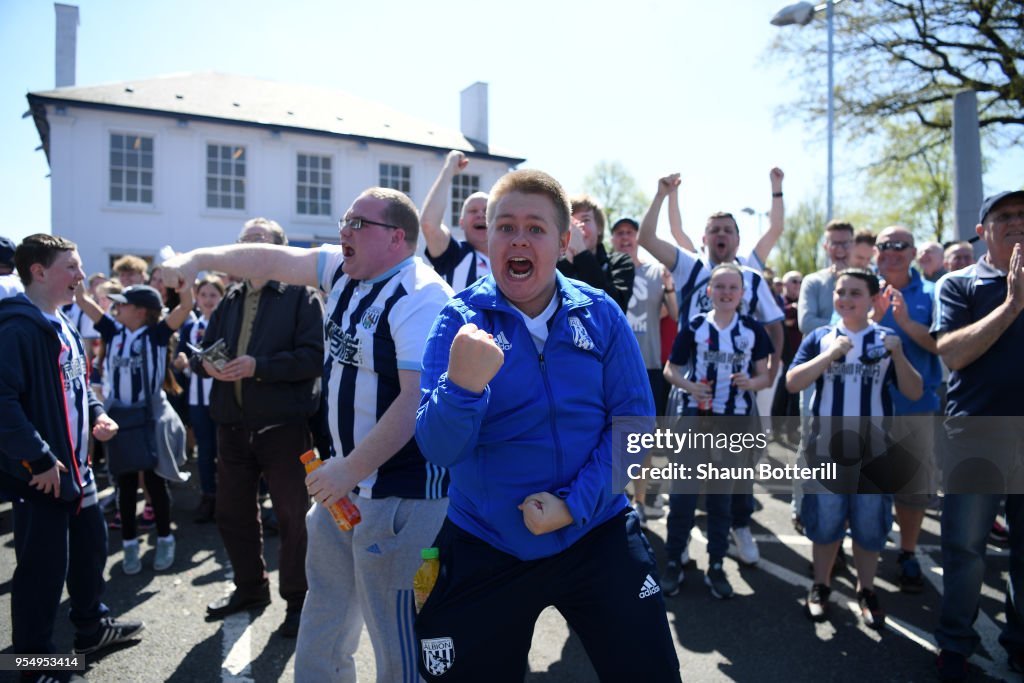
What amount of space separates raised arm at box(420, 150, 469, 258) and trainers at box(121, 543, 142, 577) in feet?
10.7

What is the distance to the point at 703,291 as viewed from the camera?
534cm

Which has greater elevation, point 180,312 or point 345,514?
point 180,312

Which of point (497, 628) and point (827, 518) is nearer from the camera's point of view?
point (497, 628)

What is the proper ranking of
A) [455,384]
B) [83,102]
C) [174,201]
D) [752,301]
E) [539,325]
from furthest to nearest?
[174,201]
[83,102]
[752,301]
[539,325]
[455,384]

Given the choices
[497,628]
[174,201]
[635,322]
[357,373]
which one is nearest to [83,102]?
[174,201]

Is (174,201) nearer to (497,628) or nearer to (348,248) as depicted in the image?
(348,248)

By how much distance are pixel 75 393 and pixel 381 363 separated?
210 centimetres

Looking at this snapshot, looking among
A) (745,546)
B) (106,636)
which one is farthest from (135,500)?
→ (745,546)

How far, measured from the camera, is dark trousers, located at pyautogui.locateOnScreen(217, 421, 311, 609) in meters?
Answer: 4.11

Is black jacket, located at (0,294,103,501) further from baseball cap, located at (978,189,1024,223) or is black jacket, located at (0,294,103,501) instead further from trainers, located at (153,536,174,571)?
baseball cap, located at (978,189,1024,223)

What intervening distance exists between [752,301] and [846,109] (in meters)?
17.0

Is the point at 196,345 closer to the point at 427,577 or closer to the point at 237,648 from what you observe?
the point at 237,648

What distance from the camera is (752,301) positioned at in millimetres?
5250

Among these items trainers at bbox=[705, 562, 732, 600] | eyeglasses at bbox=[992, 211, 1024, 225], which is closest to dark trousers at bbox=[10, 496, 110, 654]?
trainers at bbox=[705, 562, 732, 600]
